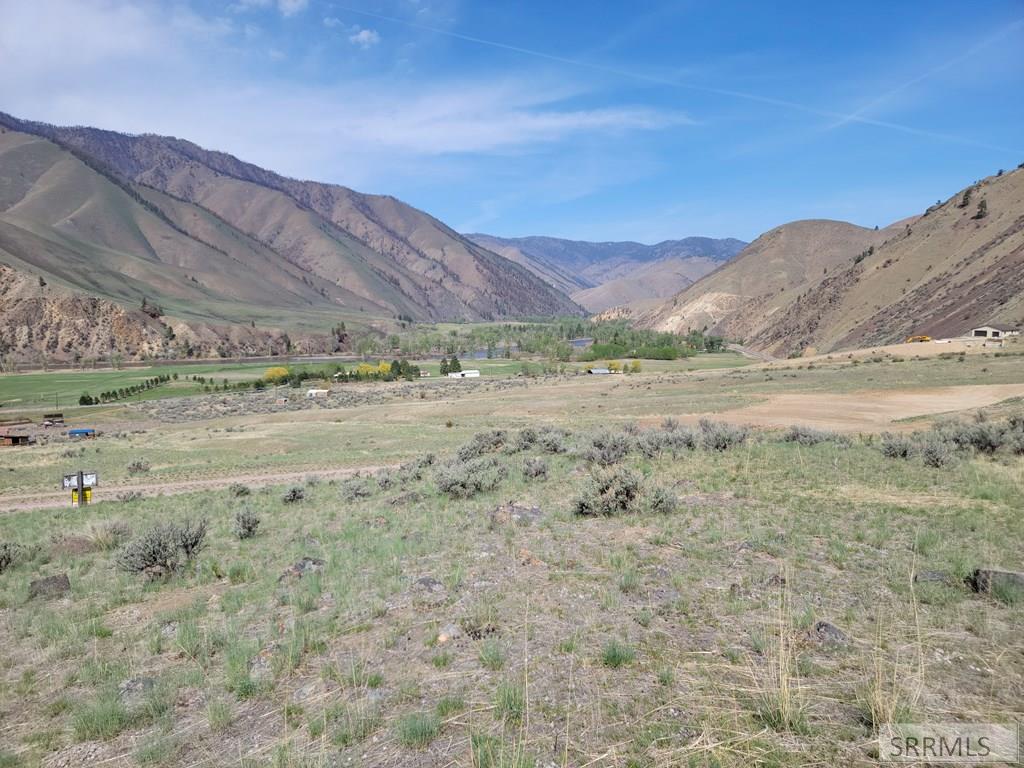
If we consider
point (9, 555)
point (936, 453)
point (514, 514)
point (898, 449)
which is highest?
point (936, 453)

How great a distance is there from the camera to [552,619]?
6.95 metres

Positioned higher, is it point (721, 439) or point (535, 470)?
point (721, 439)

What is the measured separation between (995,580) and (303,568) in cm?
1010

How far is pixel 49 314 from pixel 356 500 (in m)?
192

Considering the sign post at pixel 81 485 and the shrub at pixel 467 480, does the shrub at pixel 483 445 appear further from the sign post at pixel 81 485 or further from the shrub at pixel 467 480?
the sign post at pixel 81 485

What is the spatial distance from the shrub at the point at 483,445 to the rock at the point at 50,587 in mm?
13088

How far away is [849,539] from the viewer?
9.13 meters

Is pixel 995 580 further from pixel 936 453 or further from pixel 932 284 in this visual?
pixel 932 284

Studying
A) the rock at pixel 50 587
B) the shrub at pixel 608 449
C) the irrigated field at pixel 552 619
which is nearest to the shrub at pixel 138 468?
the irrigated field at pixel 552 619

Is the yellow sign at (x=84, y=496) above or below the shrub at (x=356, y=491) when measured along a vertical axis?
below

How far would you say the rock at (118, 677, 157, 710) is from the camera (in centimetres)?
595

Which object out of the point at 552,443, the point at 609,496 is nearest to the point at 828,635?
the point at 609,496

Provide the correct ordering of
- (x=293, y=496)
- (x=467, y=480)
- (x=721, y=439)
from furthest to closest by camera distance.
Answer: (x=293, y=496) < (x=721, y=439) < (x=467, y=480)

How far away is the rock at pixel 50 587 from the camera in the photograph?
1006cm
